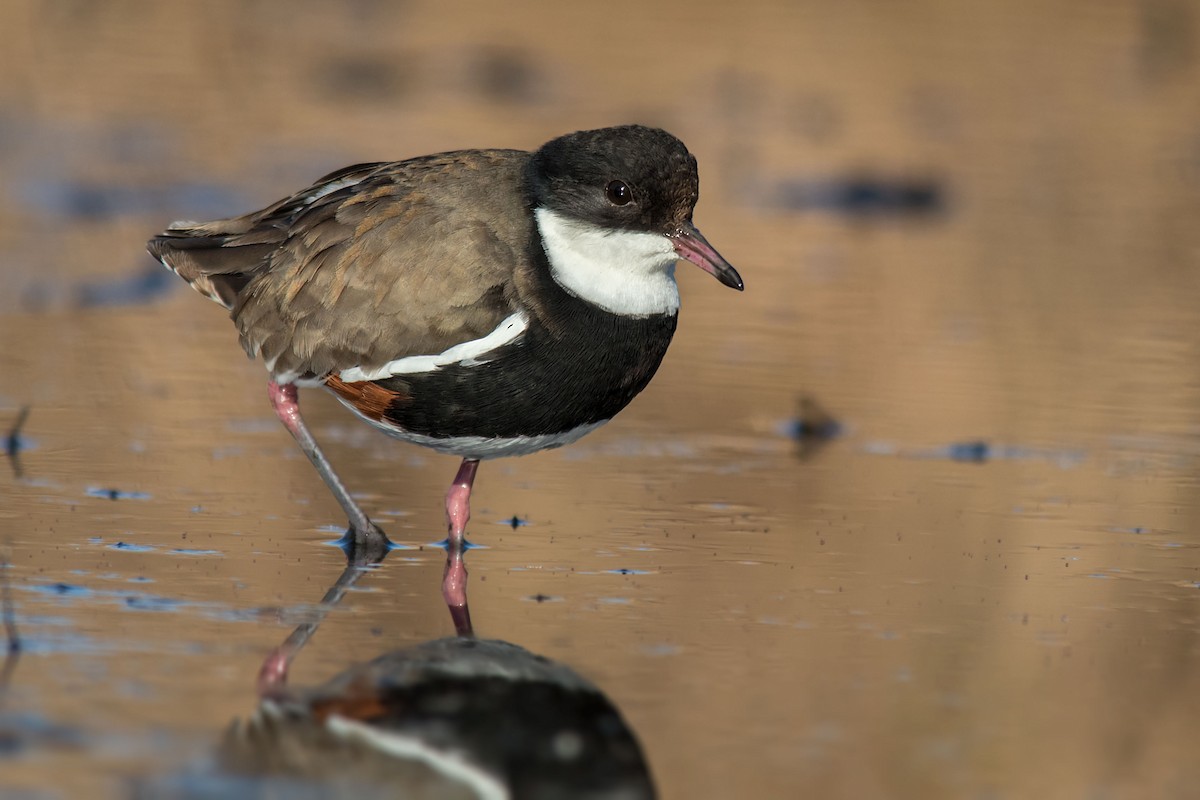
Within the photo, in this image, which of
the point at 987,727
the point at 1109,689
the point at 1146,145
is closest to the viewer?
the point at 987,727

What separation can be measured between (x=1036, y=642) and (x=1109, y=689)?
1.44ft

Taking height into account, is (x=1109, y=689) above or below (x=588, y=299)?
below

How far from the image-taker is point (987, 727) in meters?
5.57

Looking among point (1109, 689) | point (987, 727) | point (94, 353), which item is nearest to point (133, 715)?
point (987, 727)

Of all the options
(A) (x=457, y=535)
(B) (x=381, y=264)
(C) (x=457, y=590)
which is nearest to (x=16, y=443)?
(B) (x=381, y=264)

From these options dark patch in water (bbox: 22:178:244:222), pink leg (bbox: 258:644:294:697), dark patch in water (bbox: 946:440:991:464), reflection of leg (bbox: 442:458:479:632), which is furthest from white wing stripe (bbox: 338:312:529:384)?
dark patch in water (bbox: 22:178:244:222)

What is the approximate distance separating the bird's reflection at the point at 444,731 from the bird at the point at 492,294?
96cm

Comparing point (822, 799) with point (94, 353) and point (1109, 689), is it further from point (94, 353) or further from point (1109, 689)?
point (94, 353)

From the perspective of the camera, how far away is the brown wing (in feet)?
22.9

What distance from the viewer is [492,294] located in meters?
6.91

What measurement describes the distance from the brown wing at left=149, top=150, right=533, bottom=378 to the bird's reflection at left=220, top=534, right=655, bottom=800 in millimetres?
1455

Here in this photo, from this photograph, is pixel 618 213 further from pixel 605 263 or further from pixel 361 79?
pixel 361 79

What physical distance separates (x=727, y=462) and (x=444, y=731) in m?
3.57

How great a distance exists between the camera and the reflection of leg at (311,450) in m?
7.18
